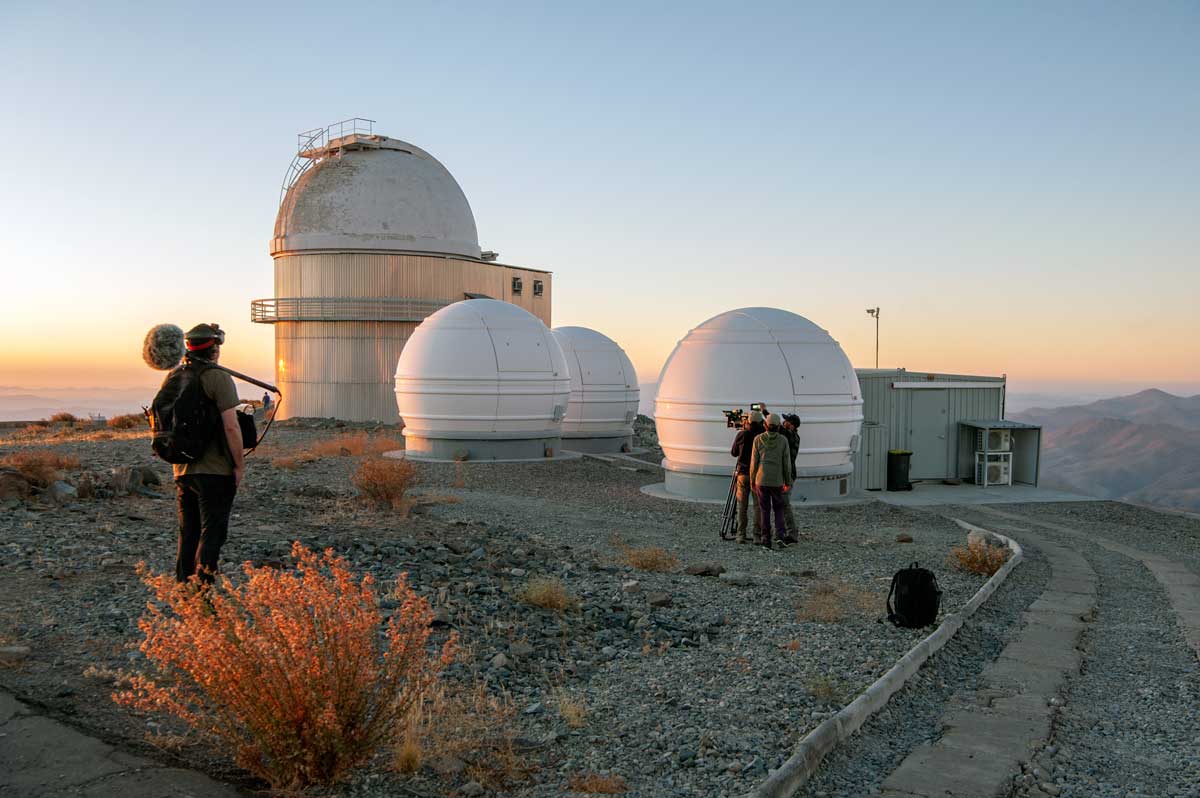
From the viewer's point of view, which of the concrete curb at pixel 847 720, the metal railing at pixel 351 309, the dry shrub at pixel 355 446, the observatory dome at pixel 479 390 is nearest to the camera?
the concrete curb at pixel 847 720

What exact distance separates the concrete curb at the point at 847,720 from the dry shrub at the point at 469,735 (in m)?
1.11

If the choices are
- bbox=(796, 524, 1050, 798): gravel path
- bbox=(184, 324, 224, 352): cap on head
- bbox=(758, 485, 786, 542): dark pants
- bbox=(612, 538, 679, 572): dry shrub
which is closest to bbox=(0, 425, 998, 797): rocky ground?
bbox=(612, 538, 679, 572): dry shrub

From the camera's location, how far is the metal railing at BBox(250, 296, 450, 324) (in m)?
32.4

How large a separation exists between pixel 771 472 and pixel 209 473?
7.40m

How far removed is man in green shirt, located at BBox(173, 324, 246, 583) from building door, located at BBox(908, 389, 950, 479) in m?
17.5

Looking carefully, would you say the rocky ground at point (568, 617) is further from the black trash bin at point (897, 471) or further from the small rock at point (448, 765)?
the black trash bin at point (897, 471)

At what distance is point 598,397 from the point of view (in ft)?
88.7

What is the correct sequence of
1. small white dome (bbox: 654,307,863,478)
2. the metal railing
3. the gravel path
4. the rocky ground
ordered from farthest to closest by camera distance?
the metal railing, small white dome (bbox: 654,307,863,478), the rocky ground, the gravel path

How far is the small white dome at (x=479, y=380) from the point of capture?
874 inches

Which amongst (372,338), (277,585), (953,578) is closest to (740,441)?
(953,578)

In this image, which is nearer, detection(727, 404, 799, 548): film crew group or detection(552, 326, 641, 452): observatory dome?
detection(727, 404, 799, 548): film crew group

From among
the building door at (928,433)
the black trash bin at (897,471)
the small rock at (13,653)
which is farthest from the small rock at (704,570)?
the building door at (928,433)

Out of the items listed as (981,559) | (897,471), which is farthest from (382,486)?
(897,471)

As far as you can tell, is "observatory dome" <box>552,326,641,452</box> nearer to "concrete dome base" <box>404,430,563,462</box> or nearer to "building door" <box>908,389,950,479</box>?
"concrete dome base" <box>404,430,563,462</box>
